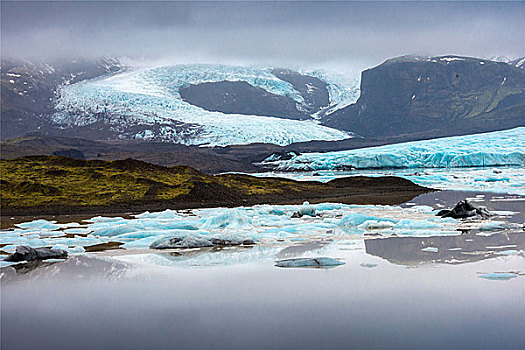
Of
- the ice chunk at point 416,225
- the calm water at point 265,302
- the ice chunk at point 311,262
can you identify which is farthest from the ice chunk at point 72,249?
the ice chunk at point 416,225

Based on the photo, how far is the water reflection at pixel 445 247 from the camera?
31.4 feet

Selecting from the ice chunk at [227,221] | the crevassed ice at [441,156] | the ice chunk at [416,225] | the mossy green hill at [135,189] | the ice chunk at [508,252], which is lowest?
the ice chunk at [508,252]

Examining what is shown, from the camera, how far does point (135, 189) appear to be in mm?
23594

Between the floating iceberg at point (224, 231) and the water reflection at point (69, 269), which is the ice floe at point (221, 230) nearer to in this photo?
the floating iceberg at point (224, 231)

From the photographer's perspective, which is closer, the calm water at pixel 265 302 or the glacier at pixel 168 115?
the calm water at pixel 265 302

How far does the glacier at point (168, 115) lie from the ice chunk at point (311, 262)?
215ft

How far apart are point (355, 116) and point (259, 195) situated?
118 m

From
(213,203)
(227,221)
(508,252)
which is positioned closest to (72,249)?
(227,221)

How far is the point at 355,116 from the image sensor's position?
5512 inches

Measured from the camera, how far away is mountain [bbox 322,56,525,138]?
420ft

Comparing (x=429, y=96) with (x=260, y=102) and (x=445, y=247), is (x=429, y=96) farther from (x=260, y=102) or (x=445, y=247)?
(x=445, y=247)

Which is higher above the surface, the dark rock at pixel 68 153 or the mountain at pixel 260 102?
the mountain at pixel 260 102

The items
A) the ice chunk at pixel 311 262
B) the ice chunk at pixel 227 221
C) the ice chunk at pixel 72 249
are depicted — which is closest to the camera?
the ice chunk at pixel 311 262

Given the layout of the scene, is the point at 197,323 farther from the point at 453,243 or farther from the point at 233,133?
the point at 233,133
